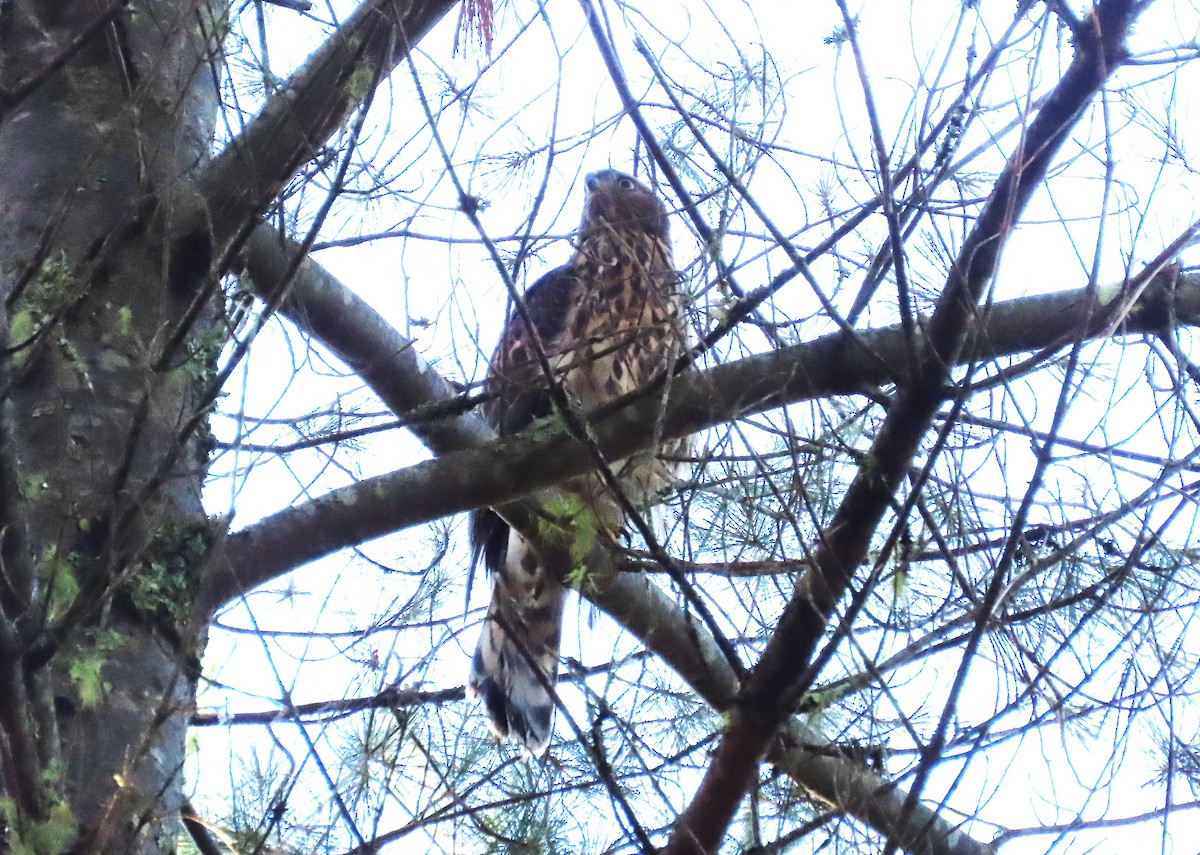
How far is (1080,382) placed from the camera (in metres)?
1.96

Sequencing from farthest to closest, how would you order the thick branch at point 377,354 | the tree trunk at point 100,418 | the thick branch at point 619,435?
the thick branch at point 377,354 < the thick branch at point 619,435 < the tree trunk at point 100,418

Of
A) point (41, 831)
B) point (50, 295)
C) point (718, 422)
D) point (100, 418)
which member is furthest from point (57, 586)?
point (718, 422)

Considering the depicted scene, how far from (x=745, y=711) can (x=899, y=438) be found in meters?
0.45

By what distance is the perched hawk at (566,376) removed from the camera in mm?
3145

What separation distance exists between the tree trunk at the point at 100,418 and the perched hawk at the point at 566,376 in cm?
75

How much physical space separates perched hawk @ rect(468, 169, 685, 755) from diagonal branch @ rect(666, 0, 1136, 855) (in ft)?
2.56

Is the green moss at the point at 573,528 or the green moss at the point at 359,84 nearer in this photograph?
the green moss at the point at 359,84

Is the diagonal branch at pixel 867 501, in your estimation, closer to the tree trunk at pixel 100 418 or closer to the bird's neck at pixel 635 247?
the tree trunk at pixel 100 418

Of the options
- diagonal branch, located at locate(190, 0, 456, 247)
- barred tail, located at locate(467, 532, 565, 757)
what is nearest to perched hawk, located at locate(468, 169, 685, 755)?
barred tail, located at locate(467, 532, 565, 757)

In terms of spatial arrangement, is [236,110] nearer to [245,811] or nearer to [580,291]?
[245,811]

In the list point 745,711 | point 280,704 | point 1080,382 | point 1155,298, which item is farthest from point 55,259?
point 1155,298

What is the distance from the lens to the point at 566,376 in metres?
3.02

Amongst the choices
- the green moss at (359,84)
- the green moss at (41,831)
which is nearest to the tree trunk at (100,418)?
the green moss at (41,831)

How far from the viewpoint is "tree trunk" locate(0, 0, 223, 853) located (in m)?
1.63
